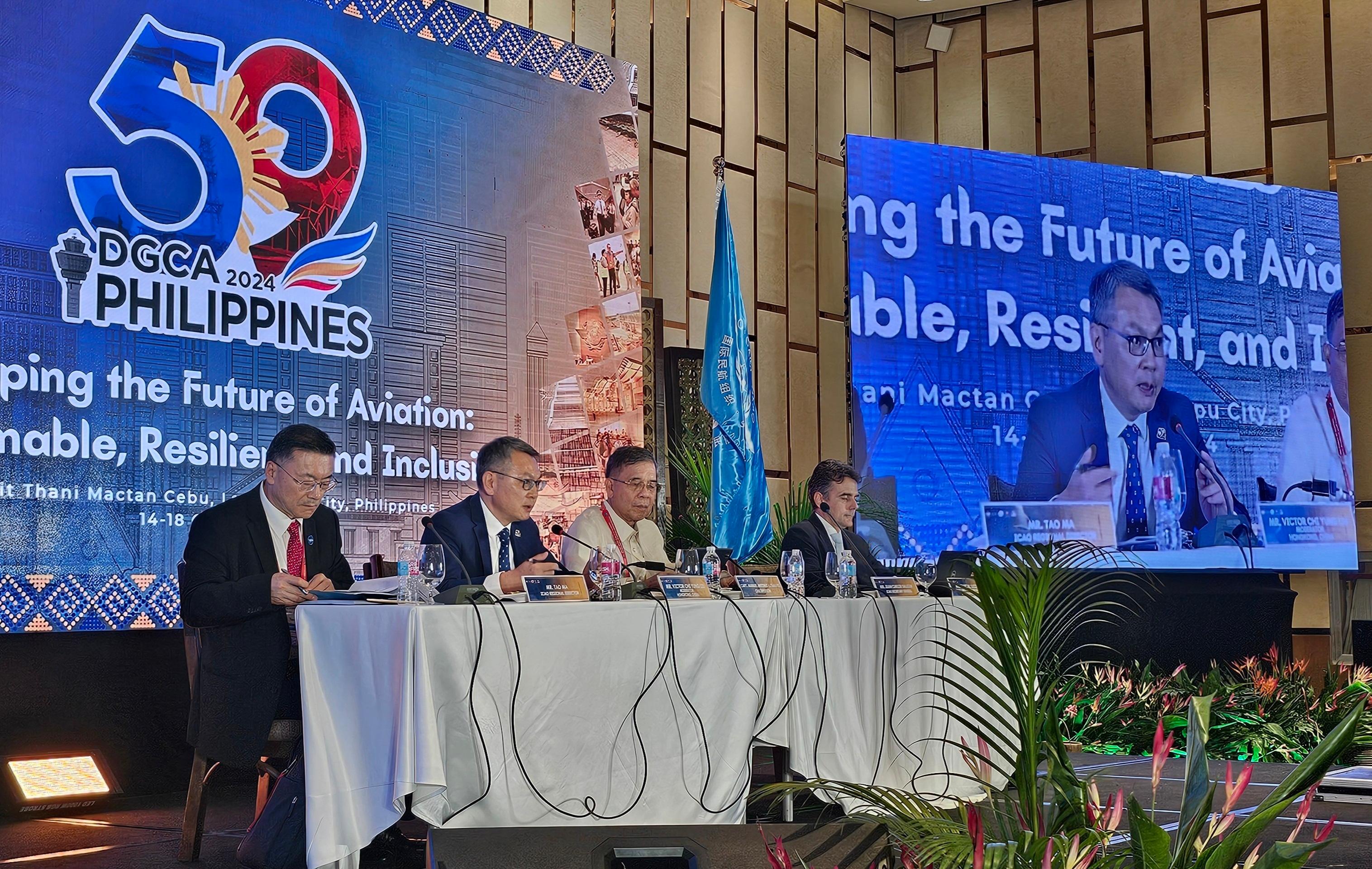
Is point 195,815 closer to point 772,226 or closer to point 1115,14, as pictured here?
point 772,226

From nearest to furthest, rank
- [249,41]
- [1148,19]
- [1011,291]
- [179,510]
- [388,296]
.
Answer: [179,510]
[249,41]
[388,296]
[1011,291]
[1148,19]

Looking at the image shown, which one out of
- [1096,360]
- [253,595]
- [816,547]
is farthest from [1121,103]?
[253,595]

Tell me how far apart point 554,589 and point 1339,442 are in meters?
6.18

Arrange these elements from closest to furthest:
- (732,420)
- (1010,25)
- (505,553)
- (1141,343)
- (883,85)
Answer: (505,553) → (732,420) → (1141,343) → (1010,25) → (883,85)

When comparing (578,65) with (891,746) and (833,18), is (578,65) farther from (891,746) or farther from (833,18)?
(891,746)

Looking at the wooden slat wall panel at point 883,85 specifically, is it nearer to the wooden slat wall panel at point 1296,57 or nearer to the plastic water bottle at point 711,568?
the wooden slat wall panel at point 1296,57

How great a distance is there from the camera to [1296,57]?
7.80 metres

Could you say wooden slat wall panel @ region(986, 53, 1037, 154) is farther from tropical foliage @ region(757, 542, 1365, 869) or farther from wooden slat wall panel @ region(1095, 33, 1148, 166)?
tropical foliage @ region(757, 542, 1365, 869)

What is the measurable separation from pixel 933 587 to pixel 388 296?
274 cm

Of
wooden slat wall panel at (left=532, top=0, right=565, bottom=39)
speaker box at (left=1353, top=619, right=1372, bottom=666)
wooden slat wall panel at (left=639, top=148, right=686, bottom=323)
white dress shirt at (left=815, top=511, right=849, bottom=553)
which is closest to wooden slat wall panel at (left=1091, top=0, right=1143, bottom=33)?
wooden slat wall panel at (left=639, top=148, right=686, bottom=323)

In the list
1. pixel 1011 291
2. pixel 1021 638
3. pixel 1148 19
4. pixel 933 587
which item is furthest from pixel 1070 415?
pixel 1021 638

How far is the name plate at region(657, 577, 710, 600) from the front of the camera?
3.26 metres

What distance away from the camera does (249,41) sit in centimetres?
498

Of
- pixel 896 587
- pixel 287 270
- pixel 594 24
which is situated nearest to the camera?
pixel 896 587
